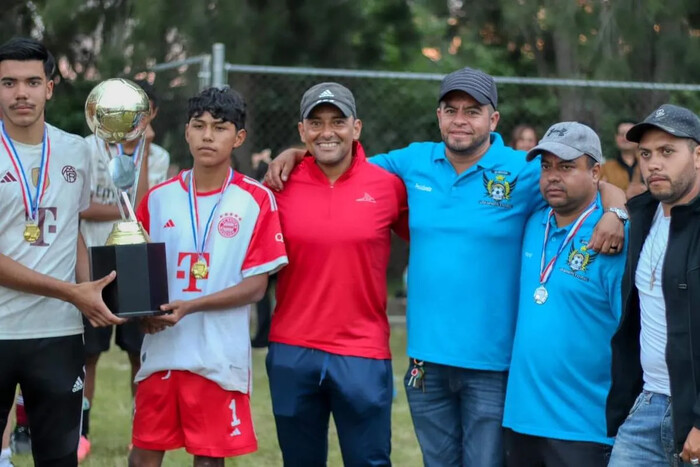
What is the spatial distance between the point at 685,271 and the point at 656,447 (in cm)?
66

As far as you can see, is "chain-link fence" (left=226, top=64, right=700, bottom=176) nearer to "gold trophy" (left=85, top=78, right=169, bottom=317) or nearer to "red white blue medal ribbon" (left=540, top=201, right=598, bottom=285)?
"gold trophy" (left=85, top=78, right=169, bottom=317)

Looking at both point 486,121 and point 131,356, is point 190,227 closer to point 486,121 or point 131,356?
point 486,121

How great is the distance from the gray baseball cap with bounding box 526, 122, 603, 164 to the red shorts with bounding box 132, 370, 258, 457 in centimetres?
166

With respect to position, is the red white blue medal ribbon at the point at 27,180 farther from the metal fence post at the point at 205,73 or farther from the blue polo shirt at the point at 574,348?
the metal fence post at the point at 205,73

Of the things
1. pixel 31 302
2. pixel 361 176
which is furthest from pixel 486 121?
pixel 31 302

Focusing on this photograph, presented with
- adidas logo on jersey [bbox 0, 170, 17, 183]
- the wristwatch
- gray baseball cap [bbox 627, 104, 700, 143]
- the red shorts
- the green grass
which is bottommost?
the green grass

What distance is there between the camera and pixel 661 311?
377 cm

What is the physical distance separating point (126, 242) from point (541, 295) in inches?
66.0

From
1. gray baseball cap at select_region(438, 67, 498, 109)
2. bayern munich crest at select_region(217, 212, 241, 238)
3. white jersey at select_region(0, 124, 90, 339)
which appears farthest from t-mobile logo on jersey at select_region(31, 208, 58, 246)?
gray baseball cap at select_region(438, 67, 498, 109)

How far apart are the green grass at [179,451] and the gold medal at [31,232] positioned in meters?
2.11

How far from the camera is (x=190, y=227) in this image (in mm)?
4520

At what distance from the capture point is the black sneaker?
20.8 feet

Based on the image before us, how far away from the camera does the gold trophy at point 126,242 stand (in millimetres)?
4250

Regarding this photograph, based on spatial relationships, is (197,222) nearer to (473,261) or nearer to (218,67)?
(473,261)
